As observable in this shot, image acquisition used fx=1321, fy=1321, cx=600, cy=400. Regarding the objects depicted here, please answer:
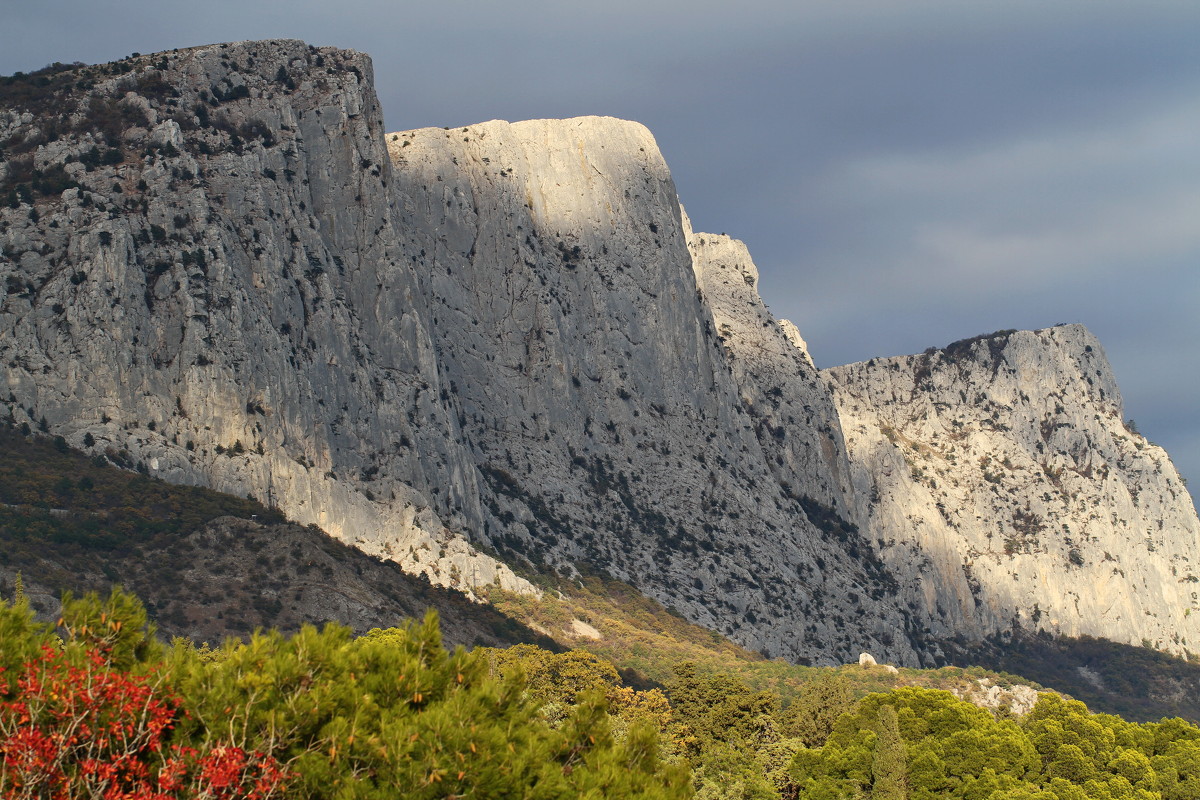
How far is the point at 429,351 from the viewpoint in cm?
12700

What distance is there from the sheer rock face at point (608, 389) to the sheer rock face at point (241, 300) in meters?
14.8

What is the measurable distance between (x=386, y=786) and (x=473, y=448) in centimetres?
11038

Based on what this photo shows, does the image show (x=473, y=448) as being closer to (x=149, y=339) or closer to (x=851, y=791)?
(x=149, y=339)

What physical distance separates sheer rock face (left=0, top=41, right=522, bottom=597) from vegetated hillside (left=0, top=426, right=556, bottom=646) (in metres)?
3.99

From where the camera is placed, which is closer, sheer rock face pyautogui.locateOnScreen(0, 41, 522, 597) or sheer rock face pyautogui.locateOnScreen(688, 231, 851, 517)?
sheer rock face pyautogui.locateOnScreen(0, 41, 522, 597)

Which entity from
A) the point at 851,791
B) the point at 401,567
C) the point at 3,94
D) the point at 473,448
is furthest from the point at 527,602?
the point at 3,94

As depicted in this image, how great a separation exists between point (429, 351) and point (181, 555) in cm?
4182

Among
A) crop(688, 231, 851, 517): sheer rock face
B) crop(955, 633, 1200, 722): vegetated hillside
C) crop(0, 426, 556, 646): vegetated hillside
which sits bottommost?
crop(0, 426, 556, 646): vegetated hillside

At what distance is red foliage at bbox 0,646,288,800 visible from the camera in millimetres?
22938

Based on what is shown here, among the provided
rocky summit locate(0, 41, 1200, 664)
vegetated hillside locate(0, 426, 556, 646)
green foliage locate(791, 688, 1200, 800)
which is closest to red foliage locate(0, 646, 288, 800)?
green foliage locate(791, 688, 1200, 800)

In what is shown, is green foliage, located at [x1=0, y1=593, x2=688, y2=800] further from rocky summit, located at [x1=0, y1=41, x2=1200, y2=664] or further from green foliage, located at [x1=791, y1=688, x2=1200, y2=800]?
rocky summit, located at [x1=0, y1=41, x2=1200, y2=664]

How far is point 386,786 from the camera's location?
25500 mm

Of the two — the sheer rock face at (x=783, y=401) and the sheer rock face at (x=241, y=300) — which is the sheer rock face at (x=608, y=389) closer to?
the sheer rock face at (x=783, y=401)

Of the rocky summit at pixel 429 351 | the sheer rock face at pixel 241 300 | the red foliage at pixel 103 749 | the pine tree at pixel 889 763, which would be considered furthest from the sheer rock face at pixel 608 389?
the red foliage at pixel 103 749
